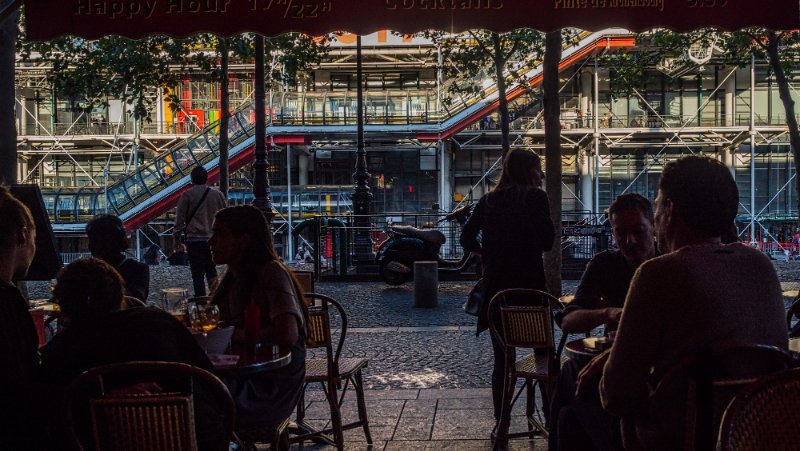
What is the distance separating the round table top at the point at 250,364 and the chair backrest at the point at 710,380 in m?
1.62

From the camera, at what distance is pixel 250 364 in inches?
135

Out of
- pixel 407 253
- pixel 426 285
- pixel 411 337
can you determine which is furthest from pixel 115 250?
pixel 407 253

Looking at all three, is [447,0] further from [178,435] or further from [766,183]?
[766,183]

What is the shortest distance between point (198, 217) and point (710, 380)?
9684 millimetres

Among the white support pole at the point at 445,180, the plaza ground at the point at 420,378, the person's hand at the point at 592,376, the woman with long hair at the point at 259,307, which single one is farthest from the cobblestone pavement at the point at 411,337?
the white support pole at the point at 445,180

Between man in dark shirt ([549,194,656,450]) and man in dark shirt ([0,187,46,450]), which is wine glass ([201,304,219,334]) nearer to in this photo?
man in dark shirt ([0,187,46,450])

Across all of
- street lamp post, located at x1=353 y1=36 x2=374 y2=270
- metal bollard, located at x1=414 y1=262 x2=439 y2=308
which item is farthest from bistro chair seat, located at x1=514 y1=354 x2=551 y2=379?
street lamp post, located at x1=353 y1=36 x2=374 y2=270

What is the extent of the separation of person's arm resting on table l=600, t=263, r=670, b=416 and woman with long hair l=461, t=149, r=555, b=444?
2.71 metres

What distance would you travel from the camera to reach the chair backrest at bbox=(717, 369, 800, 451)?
2.16m

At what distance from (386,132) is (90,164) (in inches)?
460

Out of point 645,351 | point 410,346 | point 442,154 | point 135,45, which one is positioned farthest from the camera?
point 442,154

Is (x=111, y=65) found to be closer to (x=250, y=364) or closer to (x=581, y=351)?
(x=250, y=364)

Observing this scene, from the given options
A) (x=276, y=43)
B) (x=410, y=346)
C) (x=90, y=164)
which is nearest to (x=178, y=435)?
(x=410, y=346)

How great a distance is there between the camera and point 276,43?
707 inches
